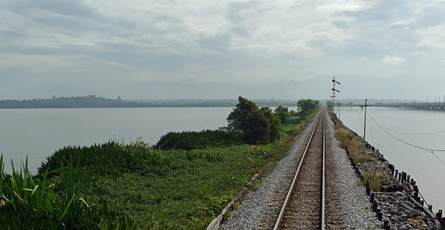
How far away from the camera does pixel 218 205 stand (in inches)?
500

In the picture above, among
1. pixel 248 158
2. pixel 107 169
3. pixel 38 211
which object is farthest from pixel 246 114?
pixel 38 211

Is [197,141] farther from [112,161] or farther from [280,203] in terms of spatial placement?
[280,203]

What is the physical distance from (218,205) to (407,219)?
21.7 feet

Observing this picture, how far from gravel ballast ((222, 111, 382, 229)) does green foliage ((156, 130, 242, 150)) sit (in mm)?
12365

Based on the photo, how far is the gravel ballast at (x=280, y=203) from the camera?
1092 cm

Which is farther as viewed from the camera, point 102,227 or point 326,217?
point 326,217

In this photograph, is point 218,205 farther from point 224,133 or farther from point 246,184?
point 224,133

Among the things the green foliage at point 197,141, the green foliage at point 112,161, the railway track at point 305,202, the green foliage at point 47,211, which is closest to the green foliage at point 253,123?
the green foliage at point 197,141

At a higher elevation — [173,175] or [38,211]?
[38,211]

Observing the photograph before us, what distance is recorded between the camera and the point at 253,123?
36719mm

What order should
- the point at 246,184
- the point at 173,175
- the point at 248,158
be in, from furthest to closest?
the point at 248,158
the point at 173,175
the point at 246,184

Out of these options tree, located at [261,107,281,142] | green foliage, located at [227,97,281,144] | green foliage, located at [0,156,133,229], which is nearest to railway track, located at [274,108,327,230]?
green foliage, located at [0,156,133,229]

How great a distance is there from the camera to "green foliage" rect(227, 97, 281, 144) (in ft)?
120

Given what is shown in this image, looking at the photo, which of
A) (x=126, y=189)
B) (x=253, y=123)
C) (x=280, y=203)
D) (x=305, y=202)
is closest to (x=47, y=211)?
(x=126, y=189)
